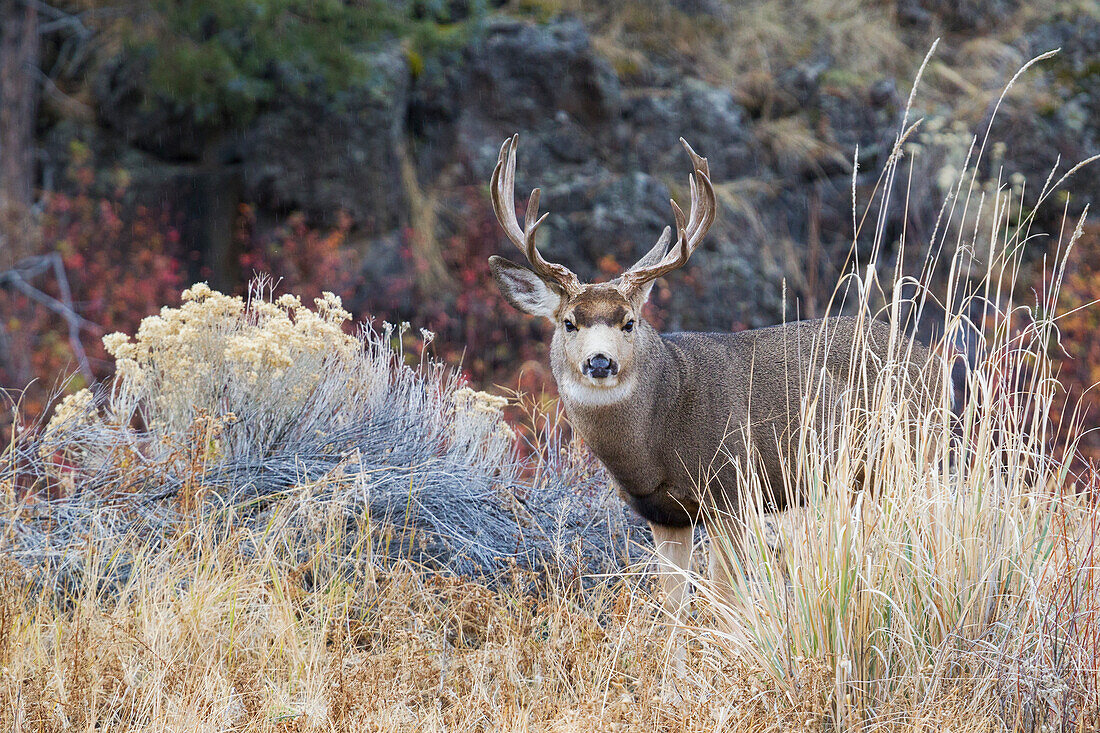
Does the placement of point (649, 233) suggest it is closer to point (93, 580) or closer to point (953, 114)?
point (953, 114)

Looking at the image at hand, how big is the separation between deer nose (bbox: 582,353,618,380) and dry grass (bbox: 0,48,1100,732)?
749 mm

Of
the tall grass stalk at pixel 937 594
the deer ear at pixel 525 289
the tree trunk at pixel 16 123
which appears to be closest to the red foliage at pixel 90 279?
the tree trunk at pixel 16 123

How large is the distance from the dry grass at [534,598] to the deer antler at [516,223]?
1.07 m

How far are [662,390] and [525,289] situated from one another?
75 cm

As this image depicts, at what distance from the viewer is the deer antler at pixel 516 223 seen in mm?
4668

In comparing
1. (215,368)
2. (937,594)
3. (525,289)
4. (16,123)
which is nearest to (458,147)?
(16,123)

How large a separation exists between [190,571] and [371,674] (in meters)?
1.00

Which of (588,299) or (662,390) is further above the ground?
(588,299)

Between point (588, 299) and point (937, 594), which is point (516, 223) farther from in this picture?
point (937, 594)

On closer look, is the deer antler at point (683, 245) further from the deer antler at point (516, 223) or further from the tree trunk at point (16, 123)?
the tree trunk at point (16, 123)

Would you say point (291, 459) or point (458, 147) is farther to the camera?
point (458, 147)

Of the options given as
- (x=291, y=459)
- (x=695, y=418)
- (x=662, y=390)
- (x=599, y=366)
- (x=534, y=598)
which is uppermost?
(x=599, y=366)

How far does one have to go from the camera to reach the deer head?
177 inches

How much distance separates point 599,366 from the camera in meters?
4.39
